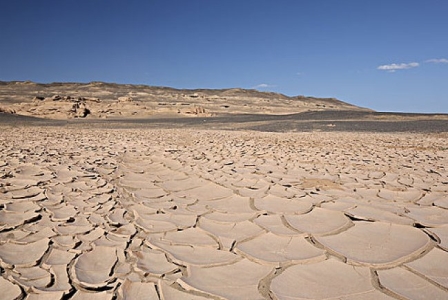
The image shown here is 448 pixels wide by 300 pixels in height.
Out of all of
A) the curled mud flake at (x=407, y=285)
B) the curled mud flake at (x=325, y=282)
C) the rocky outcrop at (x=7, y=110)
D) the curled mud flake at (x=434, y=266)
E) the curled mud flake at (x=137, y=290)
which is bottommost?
the curled mud flake at (x=137, y=290)

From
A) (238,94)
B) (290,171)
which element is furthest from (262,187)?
(238,94)

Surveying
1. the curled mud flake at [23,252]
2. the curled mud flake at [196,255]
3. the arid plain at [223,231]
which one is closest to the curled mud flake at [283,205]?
the arid plain at [223,231]

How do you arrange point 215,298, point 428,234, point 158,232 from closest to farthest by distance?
point 215,298, point 428,234, point 158,232

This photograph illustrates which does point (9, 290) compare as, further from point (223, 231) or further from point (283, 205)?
point (283, 205)

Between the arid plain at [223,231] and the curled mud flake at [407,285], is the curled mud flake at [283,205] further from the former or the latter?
the curled mud flake at [407,285]

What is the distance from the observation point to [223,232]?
2.13 m

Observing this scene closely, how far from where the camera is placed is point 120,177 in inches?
145

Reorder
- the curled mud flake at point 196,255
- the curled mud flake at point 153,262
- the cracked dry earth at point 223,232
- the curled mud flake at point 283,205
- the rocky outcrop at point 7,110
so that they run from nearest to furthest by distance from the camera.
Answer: the cracked dry earth at point 223,232 → the curled mud flake at point 153,262 → the curled mud flake at point 196,255 → the curled mud flake at point 283,205 → the rocky outcrop at point 7,110

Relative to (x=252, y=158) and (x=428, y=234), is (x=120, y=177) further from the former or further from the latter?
(x=428, y=234)

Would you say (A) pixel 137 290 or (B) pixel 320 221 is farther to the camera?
(B) pixel 320 221

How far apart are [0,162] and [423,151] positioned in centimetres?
665

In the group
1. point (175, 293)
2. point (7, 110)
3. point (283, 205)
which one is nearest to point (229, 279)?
point (175, 293)

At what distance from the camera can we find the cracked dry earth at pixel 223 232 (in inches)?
58.6

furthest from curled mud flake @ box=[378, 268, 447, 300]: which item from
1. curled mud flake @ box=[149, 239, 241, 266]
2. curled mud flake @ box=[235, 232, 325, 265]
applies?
curled mud flake @ box=[149, 239, 241, 266]
